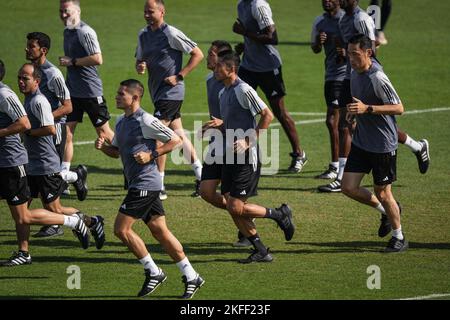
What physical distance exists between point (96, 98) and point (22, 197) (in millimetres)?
4395

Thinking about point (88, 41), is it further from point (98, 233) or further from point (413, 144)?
point (413, 144)

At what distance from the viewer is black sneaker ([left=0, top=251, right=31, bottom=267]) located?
47.4 feet

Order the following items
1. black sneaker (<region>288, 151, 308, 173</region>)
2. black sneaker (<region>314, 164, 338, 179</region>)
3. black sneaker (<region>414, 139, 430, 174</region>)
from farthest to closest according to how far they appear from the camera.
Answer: black sneaker (<region>288, 151, 308, 173</region>) < black sneaker (<region>314, 164, 338, 179</region>) < black sneaker (<region>414, 139, 430, 174</region>)

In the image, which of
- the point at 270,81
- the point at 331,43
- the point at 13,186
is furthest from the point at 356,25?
the point at 13,186

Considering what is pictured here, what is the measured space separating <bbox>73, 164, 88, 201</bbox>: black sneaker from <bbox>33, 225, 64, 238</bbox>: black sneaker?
1.18 m

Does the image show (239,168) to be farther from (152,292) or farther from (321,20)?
(321,20)

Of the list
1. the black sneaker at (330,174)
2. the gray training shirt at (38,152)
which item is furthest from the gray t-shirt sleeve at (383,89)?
the black sneaker at (330,174)

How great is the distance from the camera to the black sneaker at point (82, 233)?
14781 millimetres

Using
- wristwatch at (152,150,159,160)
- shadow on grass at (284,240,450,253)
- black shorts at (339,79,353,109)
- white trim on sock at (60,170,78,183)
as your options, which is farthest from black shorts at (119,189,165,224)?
black shorts at (339,79,353,109)

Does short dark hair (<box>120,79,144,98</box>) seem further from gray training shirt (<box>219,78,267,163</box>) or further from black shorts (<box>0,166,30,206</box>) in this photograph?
black shorts (<box>0,166,30,206</box>)

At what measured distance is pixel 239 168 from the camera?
→ 14375mm

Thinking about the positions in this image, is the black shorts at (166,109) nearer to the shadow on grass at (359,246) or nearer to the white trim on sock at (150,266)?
the shadow on grass at (359,246)

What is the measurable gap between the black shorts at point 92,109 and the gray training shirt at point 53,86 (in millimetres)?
2004
